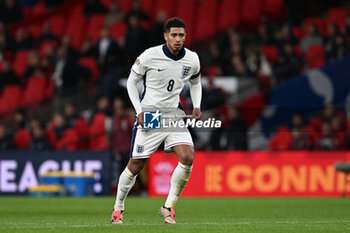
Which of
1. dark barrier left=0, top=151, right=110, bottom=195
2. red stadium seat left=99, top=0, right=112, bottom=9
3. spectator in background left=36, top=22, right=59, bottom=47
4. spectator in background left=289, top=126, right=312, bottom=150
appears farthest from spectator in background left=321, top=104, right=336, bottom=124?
red stadium seat left=99, top=0, right=112, bottom=9

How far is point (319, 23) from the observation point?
2103 cm

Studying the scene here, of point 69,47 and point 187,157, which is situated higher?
point 69,47

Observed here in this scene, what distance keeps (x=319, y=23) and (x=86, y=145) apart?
717cm

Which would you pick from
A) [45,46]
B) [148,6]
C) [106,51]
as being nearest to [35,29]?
[45,46]

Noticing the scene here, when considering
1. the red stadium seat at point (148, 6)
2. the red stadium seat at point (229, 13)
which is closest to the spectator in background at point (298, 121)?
the red stadium seat at point (229, 13)

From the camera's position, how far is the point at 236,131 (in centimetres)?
1712

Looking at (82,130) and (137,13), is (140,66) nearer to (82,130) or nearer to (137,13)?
(82,130)

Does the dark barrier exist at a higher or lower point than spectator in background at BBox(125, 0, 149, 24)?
lower

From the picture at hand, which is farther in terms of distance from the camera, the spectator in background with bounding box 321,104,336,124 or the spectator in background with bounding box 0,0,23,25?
the spectator in background with bounding box 0,0,23,25

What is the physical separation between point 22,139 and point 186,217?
932 centimetres

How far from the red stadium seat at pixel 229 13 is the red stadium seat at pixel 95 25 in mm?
3753

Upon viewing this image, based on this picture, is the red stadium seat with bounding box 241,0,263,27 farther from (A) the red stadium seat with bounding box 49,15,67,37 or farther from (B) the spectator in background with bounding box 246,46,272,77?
(A) the red stadium seat with bounding box 49,15,67,37

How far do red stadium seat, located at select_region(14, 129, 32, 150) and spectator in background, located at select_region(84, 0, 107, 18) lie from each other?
21.6 feet

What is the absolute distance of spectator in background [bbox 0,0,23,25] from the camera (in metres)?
25.3
